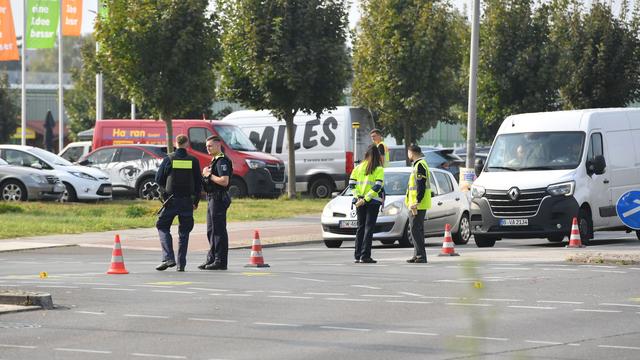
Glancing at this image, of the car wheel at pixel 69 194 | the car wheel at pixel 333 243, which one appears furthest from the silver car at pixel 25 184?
the car wheel at pixel 333 243

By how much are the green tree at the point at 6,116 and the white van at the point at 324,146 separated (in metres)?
47.2

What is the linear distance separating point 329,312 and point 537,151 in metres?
11.3

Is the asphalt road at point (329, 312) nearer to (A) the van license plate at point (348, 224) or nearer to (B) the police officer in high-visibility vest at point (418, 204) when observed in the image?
(B) the police officer in high-visibility vest at point (418, 204)

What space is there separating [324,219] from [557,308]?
10.5m

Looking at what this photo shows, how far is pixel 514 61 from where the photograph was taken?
44906 millimetres

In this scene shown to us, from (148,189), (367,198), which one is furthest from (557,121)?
(148,189)

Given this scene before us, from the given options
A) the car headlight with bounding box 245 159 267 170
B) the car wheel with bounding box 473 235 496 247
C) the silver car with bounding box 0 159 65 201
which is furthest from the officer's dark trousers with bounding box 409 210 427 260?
the car headlight with bounding box 245 159 267 170

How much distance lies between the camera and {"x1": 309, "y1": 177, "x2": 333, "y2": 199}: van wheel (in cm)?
4012

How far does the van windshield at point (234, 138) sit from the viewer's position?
37.2 metres

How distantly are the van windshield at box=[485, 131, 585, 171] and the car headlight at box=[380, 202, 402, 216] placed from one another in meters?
1.94

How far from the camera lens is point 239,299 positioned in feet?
45.1

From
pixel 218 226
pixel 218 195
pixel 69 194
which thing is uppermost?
pixel 218 195

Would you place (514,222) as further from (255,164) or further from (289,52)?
(289,52)

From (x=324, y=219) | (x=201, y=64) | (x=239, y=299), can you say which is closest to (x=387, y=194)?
(x=324, y=219)
